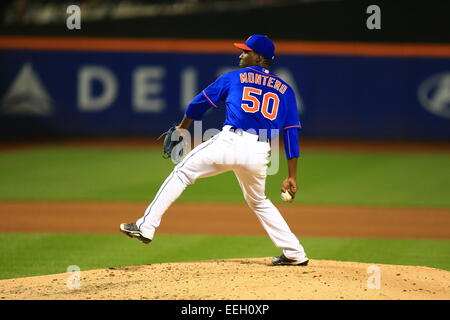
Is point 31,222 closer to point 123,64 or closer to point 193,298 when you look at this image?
point 193,298

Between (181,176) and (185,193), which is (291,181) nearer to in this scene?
(181,176)

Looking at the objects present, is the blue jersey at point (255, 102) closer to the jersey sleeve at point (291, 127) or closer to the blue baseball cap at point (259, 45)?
the jersey sleeve at point (291, 127)

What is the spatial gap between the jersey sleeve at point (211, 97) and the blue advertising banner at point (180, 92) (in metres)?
12.6

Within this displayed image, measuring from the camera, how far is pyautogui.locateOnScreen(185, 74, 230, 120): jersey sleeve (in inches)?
254

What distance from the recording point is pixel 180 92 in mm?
19609

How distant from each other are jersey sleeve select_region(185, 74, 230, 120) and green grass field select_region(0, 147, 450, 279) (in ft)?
6.16

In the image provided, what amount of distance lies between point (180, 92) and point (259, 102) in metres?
13.4

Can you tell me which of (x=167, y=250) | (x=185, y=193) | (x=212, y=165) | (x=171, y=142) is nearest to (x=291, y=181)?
(x=212, y=165)

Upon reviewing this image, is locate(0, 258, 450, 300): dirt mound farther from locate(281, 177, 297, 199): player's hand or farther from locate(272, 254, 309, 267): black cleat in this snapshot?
locate(281, 177, 297, 199): player's hand

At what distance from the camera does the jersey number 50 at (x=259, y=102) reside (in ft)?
20.8

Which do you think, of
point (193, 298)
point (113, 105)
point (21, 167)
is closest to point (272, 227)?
point (193, 298)
